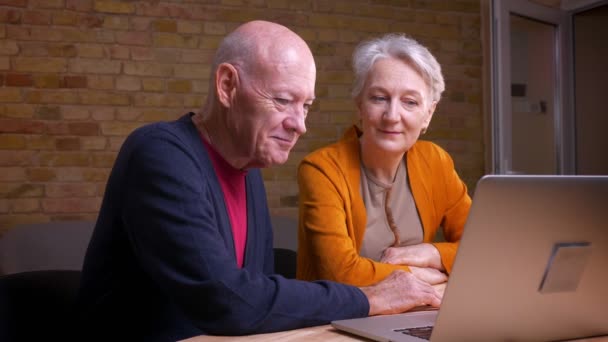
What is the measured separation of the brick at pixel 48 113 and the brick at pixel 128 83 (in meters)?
0.37

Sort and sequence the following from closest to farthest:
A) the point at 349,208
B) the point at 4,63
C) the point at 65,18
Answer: the point at 349,208 < the point at 4,63 < the point at 65,18

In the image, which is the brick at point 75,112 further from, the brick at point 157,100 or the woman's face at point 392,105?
the woman's face at point 392,105

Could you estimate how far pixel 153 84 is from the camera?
438cm

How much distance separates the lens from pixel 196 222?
→ 134cm

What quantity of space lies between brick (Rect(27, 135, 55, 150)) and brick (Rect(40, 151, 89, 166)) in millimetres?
35

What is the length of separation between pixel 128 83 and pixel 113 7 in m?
0.44

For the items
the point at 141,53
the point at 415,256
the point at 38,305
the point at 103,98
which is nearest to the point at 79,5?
the point at 141,53

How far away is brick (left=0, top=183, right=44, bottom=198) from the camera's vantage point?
411 centimetres

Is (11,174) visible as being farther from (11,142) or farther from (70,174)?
(70,174)

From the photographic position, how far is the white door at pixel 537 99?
4.96 metres

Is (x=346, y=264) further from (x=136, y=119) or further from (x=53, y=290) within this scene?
(x=136, y=119)

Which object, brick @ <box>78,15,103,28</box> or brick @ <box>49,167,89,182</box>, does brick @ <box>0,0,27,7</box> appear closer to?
brick @ <box>78,15,103,28</box>

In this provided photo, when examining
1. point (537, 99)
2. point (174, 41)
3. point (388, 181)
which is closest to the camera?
point (388, 181)

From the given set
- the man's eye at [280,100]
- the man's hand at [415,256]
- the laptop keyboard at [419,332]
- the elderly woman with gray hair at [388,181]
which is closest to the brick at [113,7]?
the elderly woman with gray hair at [388,181]
